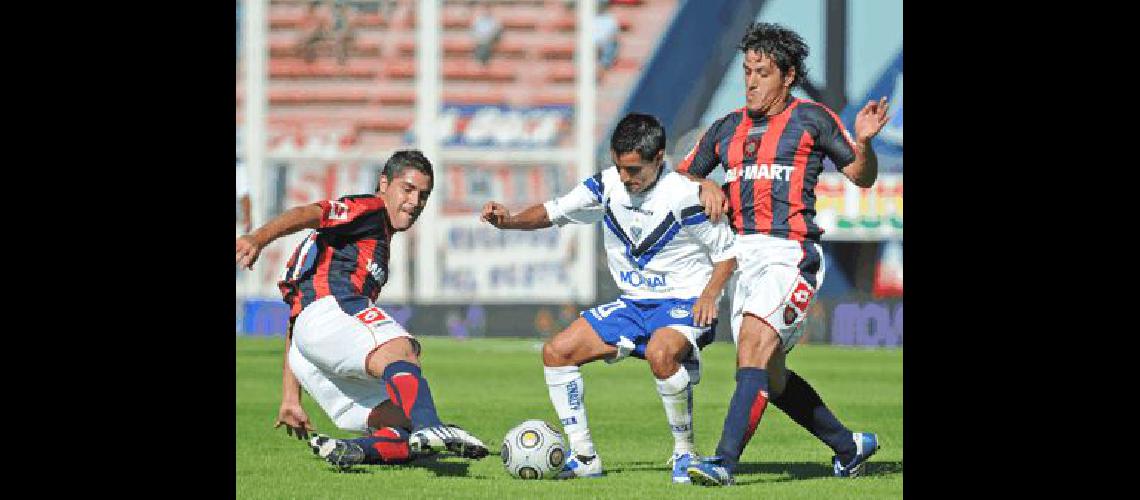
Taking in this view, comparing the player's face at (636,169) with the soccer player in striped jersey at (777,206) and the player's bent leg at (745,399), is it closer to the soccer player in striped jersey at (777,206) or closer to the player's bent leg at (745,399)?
the soccer player in striped jersey at (777,206)

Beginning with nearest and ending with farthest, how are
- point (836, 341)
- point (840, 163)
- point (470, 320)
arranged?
point (840, 163)
point (836, 341)
point (470, 320)

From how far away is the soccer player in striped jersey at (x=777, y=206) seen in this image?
8023 millimetres

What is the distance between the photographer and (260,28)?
37969 mm

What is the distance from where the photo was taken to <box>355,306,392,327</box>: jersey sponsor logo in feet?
27.8

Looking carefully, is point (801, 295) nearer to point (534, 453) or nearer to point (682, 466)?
point (682, 466)

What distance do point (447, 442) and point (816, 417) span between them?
6.64 ft

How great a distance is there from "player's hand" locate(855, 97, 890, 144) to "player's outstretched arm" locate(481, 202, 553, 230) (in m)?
1.78

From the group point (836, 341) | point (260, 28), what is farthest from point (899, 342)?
point (260, 28)

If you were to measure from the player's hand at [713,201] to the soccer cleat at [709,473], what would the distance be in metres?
1.22

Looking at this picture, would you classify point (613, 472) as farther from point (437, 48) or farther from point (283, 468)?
point (437, 48)

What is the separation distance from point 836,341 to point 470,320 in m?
6.71

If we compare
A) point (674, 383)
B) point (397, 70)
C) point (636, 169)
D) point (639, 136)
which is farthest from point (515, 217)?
point (397, 70)

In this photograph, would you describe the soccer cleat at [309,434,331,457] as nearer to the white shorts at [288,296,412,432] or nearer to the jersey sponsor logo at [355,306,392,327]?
the white shorts at [288,296,412,432]

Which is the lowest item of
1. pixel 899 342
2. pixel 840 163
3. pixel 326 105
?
pixel 899 342
